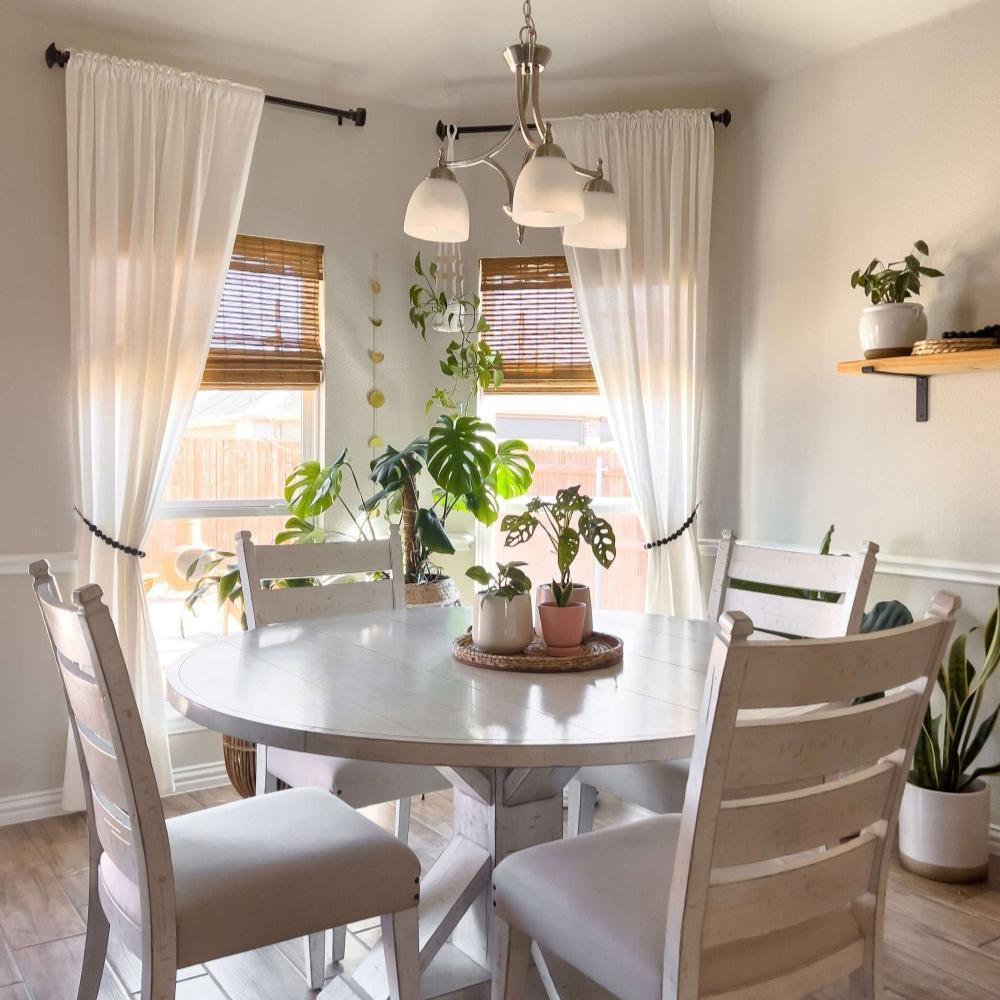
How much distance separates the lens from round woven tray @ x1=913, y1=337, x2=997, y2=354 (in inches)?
114

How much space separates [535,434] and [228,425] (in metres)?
1.23

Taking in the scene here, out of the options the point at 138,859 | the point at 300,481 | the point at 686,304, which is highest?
the point at 686,304

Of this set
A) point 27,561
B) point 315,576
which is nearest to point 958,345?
point 315,576

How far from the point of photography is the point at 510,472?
399 cm

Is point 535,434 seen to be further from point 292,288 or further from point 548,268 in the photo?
point 292,288

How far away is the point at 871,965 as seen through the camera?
1626 mm

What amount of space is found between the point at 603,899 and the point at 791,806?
14.0 inches

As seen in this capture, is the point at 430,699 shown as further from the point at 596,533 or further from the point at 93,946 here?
the point at 93,946

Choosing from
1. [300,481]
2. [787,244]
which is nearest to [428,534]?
[300,481]

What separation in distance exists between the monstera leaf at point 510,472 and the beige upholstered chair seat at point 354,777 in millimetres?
1710

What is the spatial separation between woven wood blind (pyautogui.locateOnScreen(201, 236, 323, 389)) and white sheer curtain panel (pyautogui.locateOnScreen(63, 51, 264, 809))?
0.67 ft

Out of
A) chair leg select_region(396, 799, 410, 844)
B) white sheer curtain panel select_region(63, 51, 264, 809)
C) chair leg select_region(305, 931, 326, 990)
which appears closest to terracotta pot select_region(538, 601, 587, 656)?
chair leg select_region(396, 799, 410, 844)

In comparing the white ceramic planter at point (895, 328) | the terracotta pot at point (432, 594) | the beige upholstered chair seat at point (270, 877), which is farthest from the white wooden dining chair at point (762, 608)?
the terracotta pot at point (432, 594)

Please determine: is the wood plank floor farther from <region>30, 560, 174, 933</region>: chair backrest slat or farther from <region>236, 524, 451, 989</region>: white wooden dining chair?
<region>30, 560, 174, 933</region>: chair backrest slat
